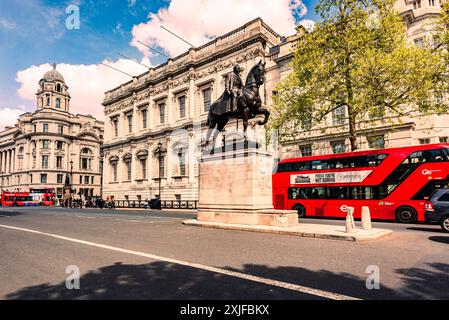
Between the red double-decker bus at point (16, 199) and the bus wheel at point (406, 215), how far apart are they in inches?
2360

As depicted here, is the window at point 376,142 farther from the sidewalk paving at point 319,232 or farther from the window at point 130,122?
the window at point 130,122

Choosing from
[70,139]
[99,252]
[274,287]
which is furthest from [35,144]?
[274,287]

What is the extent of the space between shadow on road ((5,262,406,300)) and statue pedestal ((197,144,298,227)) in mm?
5766

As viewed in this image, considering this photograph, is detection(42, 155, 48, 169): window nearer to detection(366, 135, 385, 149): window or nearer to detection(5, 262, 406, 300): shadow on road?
detection(366, 135, 385, 149): window

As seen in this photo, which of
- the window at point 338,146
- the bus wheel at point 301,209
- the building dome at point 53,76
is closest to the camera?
the bus wheel at point 301,209

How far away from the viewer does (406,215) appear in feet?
46.8

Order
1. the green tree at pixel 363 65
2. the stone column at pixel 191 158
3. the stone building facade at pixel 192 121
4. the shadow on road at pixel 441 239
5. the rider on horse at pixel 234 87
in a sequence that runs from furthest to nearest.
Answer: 1. the stone column at pixel 191 158
2. the stone building facade at pixel 192 121
3. the green tree at pixel 363 65
4. the rider on horse at pixel 234 87
5. the shadow on road at pixel 441 239

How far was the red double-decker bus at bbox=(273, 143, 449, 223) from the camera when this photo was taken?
45.4 feet

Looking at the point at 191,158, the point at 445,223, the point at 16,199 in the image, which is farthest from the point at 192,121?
the point at 16,199

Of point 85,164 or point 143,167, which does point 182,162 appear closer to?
point 143,167

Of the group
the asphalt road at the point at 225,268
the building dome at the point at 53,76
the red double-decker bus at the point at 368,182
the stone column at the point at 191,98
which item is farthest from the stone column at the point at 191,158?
the building dome at the point at 53,76

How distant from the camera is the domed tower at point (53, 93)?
71750 millimetres

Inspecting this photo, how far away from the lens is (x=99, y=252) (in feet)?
21.7

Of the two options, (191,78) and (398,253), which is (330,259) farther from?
(191,78)
